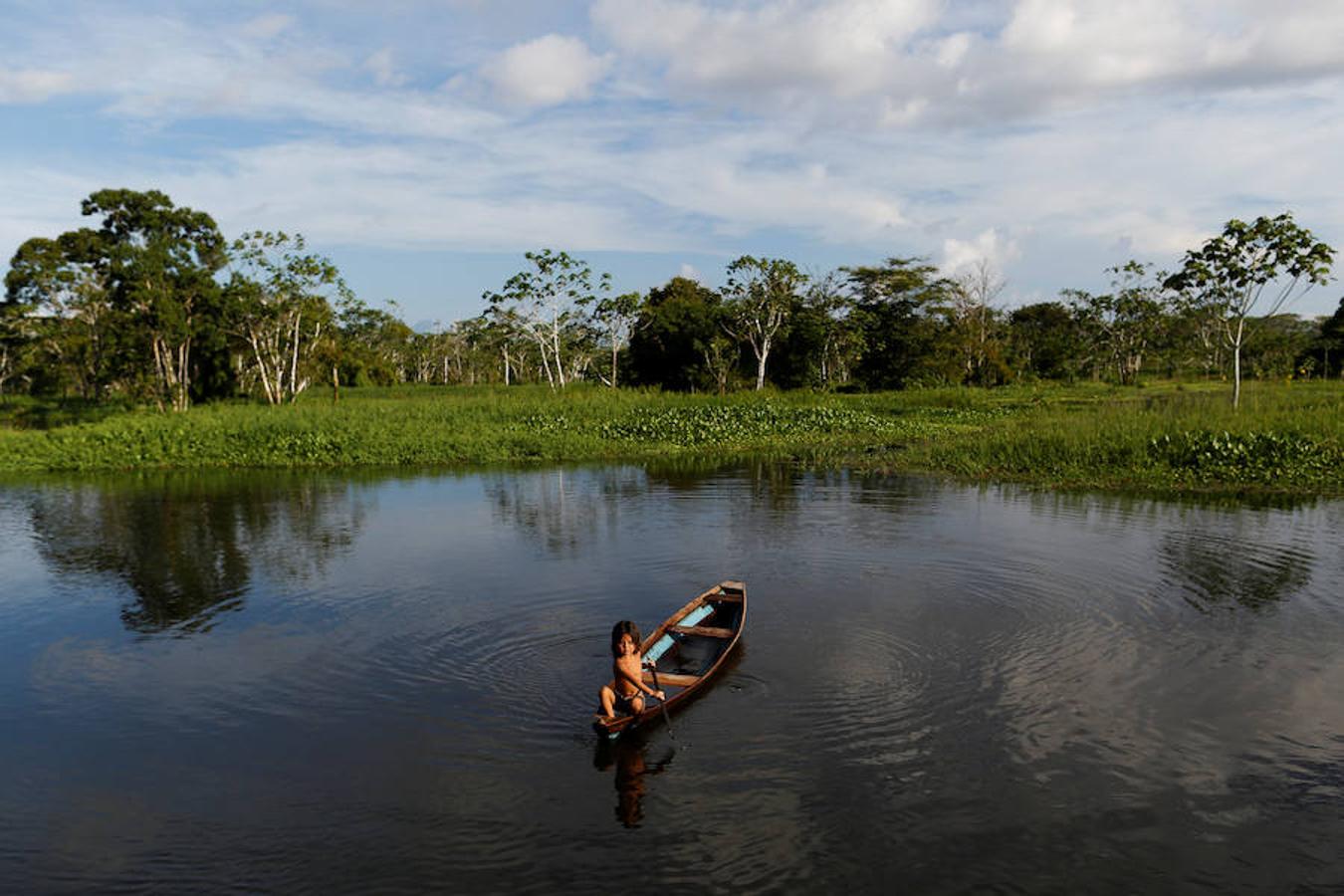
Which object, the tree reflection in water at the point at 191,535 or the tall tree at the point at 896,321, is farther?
the tall tree at the point at 896,321

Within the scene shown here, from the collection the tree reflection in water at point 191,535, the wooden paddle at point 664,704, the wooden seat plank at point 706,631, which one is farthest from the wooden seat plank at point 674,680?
the tree reflection in water at point 191,535

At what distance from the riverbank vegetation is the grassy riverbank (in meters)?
0.10

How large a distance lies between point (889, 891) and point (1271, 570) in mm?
9946

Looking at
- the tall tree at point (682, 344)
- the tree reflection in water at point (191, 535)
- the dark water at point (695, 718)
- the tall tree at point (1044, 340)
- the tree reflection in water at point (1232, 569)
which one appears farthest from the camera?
the tall tree at point (1044, 340)

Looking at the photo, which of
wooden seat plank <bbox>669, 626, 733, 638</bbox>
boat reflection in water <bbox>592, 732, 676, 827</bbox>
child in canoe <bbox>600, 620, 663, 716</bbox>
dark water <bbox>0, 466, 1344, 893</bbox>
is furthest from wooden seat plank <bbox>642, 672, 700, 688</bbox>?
wooden seat plank <bbox>669, 626, 733, 638</bbox>

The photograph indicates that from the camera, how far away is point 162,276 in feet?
119

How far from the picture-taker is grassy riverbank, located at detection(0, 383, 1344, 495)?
20.3m

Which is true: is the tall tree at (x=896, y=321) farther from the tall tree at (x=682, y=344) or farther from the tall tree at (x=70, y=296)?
the tall tree at (x=70, y=296)

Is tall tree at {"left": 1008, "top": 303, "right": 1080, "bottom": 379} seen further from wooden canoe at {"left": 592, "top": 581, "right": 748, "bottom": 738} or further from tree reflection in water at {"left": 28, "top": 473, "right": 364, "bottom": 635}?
wooden canoe at {"left": 592, "top": 581, "right": 748, "bottom": 738}

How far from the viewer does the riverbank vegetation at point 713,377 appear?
23.2 metres

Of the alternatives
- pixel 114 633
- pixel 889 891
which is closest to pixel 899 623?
pixel 889 891

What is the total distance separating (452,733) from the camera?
7.85 m

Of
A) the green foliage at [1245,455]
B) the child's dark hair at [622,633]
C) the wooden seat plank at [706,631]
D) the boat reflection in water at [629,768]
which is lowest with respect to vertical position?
the boat reflection in water at [629,768]

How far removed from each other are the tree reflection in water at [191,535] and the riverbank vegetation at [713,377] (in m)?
4.76
